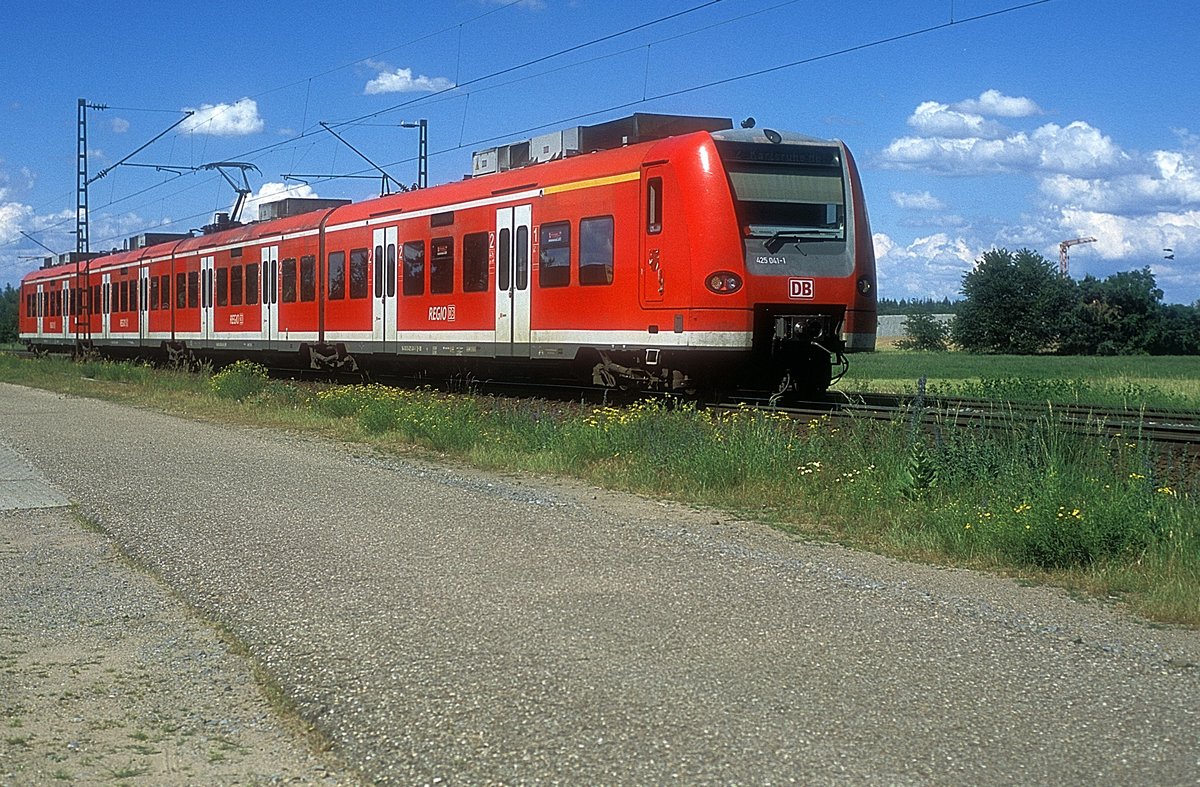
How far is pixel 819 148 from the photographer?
A: 15867mm

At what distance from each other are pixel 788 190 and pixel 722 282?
5.14 feet

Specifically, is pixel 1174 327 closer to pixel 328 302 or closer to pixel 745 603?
pixel 328 302

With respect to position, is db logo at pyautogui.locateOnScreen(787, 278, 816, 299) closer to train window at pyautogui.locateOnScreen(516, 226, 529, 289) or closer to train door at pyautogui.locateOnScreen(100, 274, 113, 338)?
train window at pyautogui.locateOnScreen(516, 226, 529, 289)

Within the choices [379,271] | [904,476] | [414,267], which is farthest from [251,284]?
[904,476]

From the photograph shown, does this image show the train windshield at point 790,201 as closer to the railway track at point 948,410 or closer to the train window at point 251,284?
the railway track at point 948,410

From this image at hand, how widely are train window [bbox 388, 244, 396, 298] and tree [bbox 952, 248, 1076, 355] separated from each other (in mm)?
78613

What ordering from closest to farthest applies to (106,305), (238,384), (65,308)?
(238,384) → (106,305) → (65,308)

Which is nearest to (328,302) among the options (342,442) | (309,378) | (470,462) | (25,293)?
(309,378)

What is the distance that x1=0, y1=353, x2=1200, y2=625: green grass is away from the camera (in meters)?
7.82

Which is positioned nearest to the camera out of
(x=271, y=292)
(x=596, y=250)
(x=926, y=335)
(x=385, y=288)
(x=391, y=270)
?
(x=596, y=250)

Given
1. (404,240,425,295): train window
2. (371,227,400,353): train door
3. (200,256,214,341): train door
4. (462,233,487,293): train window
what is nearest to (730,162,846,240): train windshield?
(462,233,487,293): train window

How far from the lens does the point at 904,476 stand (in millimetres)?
9758

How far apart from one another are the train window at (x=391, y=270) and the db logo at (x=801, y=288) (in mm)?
8889

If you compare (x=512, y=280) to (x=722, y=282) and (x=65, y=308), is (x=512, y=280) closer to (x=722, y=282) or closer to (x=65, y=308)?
(x=722, y=282)
